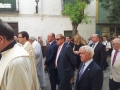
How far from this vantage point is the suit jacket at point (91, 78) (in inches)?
132

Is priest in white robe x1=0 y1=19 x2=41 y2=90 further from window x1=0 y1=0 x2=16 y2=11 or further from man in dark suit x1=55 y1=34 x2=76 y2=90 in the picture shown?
window x1=0 y1=0 x2=16 y2=11

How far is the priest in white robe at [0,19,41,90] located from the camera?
77.4 inches

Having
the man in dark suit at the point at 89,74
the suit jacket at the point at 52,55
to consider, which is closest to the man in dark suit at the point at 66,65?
the suit jacket at the point at 52,55

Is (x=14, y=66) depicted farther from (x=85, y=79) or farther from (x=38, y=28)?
(x=38, y=28)

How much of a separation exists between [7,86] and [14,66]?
19cm

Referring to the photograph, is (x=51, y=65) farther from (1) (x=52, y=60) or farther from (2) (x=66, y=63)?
(2) (x=66, y=63)

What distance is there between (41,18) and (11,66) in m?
15.5

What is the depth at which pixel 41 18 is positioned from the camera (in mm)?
17266

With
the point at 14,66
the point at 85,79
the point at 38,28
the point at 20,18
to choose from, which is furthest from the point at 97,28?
the point at 14,66

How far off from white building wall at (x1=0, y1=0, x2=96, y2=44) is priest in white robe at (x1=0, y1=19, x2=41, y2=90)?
1493 centimetres

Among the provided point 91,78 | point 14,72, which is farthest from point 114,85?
point 14,72

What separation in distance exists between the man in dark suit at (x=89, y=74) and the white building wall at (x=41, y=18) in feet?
44.9

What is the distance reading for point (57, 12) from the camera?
57.4ft

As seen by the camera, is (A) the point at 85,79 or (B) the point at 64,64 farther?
(B) the point at 64,64
